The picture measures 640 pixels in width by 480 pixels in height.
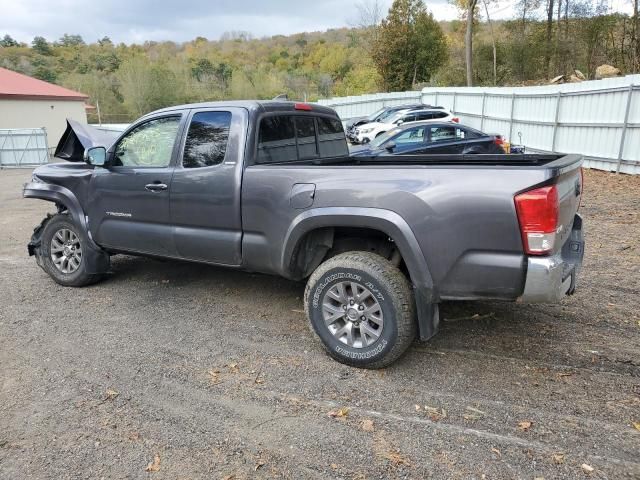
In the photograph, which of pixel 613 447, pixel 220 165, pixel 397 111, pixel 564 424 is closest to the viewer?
pixel 613 447

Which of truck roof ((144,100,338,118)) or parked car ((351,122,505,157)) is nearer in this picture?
truck roof ((144,100,338,118))

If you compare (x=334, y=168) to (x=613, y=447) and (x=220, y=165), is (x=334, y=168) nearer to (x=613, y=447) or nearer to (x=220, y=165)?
(x=220, y=165)

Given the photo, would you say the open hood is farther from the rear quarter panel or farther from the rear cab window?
the rear quarter panel

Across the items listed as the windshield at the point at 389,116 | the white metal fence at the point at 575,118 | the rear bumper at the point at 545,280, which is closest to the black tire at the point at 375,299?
the rear bumper at the point at 545,280

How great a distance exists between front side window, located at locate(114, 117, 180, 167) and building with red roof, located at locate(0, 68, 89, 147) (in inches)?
1015

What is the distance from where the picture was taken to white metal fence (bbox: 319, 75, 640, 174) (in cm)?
1241

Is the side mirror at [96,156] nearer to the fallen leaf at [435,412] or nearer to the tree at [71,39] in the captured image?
the fallen leaf at [435,412]

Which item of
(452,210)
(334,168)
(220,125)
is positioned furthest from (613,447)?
(220,125)

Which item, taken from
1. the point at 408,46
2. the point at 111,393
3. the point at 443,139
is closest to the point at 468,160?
the point at 111,393

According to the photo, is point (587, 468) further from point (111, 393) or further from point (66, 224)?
point (66, 224)

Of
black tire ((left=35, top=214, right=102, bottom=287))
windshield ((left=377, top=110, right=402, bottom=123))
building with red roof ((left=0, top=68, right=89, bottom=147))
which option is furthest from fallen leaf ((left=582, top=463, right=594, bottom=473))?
building with red roof ((left=0, top=68, right=89, bottom=147))

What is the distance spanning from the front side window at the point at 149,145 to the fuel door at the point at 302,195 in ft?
4.80

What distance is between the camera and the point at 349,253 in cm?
376

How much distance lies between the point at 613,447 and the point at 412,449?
3.62 feet
